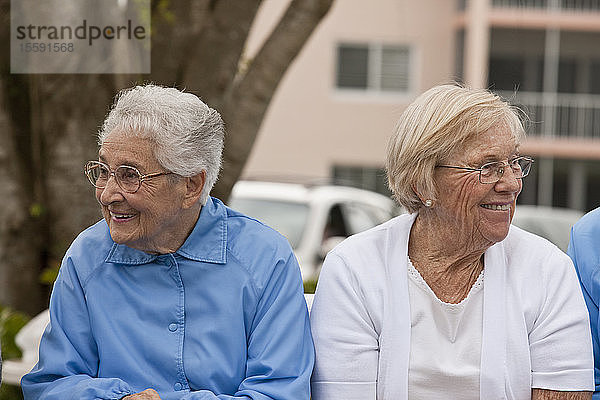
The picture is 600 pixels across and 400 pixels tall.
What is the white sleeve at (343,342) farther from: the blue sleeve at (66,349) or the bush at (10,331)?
the bush at (10,331)

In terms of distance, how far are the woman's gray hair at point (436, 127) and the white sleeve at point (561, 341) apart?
0.46 metres

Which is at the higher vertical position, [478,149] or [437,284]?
[478,149]

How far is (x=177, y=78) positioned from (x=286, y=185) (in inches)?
161

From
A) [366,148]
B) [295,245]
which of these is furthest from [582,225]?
[366,148]

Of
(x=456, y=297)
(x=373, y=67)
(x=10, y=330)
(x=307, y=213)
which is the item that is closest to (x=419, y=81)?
(x=373, y=67)

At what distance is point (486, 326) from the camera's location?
2.89 meters

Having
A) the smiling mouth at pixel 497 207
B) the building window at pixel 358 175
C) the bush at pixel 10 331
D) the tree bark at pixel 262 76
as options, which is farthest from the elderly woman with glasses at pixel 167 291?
the building window at pixel 358 175

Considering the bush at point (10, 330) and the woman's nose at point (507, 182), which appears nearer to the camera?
the woman's nose at point (507, 182)

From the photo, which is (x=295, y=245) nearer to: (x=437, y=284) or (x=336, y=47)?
(x=437, y=284)

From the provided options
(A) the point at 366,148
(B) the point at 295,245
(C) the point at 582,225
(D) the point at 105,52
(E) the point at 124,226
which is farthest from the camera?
(A) the point at 366,148

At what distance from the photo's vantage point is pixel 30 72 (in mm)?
5027

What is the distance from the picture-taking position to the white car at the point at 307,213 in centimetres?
823

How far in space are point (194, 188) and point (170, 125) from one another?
23cm

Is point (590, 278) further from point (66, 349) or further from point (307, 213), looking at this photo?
point (307, 213)
